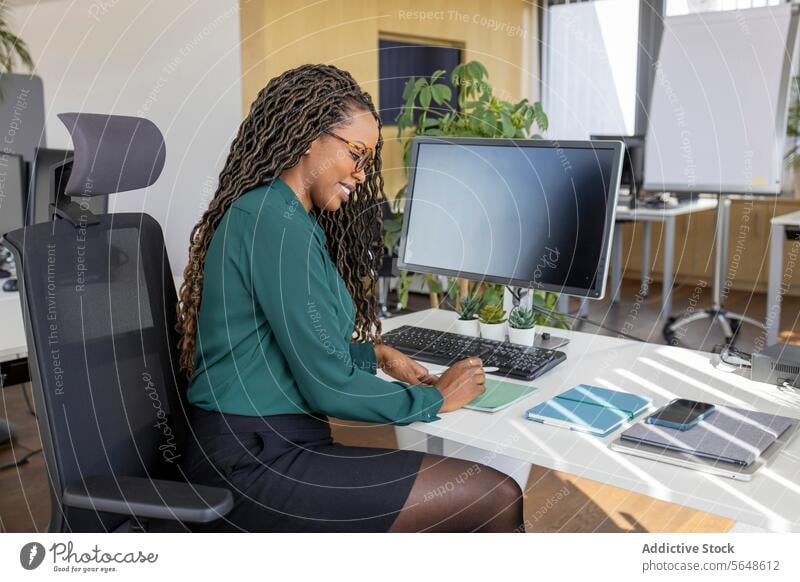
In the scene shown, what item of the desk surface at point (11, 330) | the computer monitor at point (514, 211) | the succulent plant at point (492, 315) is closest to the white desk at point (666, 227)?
the computer monitor at point (514, 211)

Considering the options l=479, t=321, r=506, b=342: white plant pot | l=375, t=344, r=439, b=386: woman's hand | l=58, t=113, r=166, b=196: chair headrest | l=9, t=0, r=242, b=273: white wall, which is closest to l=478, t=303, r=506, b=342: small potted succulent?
l=479, t=321, r=506, b=342: white plant pot

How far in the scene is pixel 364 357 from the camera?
1768mm

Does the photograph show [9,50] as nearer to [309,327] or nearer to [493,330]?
[493,330]

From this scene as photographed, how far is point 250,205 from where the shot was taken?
4.85 feet

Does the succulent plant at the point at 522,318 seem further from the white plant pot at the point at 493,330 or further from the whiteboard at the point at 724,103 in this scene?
the whiteboard at the point at 724,103

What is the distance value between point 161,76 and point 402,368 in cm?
357

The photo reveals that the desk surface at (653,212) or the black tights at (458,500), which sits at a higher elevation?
the desk surface at (653,212)

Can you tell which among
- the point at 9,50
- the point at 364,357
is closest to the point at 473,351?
the point at 364,357

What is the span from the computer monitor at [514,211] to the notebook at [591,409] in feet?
0.98

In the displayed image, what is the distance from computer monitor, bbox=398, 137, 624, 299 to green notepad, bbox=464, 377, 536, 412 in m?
0.30

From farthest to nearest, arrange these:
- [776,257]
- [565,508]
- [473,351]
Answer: [776,257] → [565,508] → [473,351]

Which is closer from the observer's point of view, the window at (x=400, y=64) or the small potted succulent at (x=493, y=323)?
the small potted succulent at (x=493, y=323)

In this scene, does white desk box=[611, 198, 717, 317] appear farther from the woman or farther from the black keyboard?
the woman

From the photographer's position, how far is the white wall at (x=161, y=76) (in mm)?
4676
